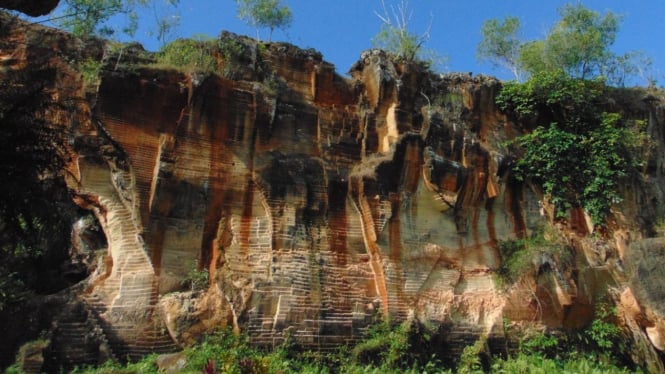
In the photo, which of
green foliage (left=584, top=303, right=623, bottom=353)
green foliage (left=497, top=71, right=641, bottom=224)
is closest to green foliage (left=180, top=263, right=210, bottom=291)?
green foliage (left=497, top=71, right=641, bottom=224)

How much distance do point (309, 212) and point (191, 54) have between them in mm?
4343

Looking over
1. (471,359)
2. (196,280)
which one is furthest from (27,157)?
(471,359)

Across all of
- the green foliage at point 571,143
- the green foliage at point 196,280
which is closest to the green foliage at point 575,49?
the green foliage at point 571,143

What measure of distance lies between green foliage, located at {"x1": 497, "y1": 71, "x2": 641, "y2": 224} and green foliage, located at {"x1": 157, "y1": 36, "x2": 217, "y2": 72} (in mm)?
8020

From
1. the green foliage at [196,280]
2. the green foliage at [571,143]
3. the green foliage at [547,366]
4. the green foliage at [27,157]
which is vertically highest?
the green foliage at [571,143]

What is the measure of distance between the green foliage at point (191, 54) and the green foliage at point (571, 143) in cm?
802

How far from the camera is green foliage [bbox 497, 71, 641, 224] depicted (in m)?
16.2

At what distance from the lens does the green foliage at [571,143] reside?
16.2 metres

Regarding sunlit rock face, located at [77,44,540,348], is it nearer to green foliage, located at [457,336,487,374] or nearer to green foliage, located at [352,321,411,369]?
green foliage, located at [352,321,411,369]

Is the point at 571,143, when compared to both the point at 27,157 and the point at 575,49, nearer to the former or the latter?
the point at 575,49

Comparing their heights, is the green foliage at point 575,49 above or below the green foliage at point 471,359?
above

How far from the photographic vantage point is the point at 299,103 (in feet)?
47.8

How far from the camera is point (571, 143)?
16422mm

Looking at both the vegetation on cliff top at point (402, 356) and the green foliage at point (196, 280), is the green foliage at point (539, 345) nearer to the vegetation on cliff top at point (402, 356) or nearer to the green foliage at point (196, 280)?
the vegetation on cliff top at point (402, 356)
